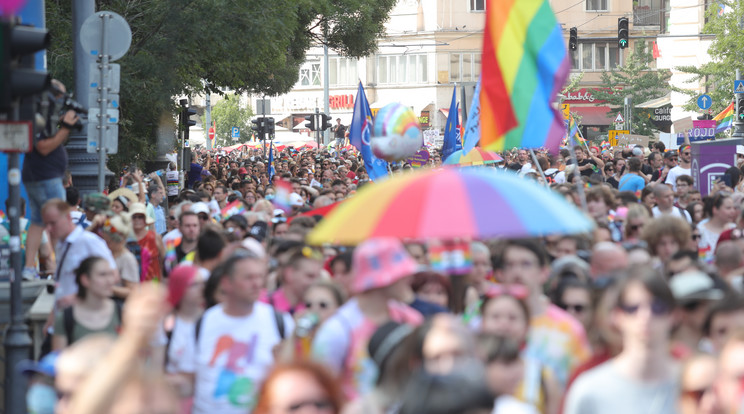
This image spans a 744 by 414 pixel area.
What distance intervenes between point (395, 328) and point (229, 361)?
4.25ft

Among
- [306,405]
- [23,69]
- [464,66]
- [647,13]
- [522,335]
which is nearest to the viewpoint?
[306,405]

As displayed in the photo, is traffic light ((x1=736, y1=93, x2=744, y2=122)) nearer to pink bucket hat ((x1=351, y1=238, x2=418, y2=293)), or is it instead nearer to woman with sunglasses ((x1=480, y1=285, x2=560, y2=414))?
woman with sunglasses ((x1=480, y1=285, x2=560, y2=414))

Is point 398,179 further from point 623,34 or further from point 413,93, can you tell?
point 413,93

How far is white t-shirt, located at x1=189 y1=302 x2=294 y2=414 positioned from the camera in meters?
5.83

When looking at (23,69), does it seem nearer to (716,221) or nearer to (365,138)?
(716,221)

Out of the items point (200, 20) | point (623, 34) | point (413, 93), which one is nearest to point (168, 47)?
point (200, 20)

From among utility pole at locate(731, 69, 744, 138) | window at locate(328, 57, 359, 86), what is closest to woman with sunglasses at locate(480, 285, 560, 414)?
utility pole at locate(731, 69, 744, 138)

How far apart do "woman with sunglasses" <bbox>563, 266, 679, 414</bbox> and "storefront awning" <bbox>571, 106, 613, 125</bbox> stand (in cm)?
6780

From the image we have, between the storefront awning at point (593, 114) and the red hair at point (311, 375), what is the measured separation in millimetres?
68525

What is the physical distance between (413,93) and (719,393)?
7085 centimetres

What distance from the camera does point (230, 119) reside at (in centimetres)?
8988

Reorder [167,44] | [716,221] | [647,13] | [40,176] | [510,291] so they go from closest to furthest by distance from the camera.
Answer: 1. [510,291]
2. [716,221]
3. [40,176]
4. [167,44]
5. [647,13]

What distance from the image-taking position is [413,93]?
7444 centimetres

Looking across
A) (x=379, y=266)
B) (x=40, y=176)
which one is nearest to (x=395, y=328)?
(x=379, y=266)
